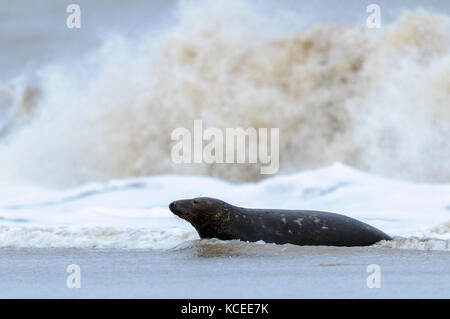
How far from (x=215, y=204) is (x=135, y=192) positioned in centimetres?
415

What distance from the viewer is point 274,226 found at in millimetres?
7578

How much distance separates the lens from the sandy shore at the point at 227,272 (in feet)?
17.6

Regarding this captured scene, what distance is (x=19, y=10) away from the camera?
20.2m

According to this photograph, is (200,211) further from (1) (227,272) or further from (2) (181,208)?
(1) (227,272)

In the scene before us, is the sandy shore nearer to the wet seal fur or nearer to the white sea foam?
the wet seal fur

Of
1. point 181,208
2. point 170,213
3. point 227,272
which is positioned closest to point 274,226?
point 181,208

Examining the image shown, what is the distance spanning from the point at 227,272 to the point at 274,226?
146 cm

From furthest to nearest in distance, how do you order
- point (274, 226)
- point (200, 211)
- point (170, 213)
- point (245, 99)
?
point (245, 99) → point (170, 213) → point (200, 211) → point (274, 226)

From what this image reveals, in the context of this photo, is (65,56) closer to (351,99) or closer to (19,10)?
(19,10)

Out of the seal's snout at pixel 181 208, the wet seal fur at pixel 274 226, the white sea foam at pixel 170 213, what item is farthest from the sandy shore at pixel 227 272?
the white sea foam at pixel 170 213

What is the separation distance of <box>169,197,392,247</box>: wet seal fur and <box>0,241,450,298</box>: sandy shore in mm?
204

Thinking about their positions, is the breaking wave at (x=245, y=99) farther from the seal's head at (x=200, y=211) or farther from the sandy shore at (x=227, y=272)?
the sandy shore at (x=227, y=272)

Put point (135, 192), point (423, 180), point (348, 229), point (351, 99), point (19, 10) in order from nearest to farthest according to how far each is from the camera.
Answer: point (348, 229) → point (135, 192) → point (423, 180) → point (351, 99) → point (19, 10)

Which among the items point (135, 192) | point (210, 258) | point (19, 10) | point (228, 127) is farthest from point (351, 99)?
point (210, 258)
